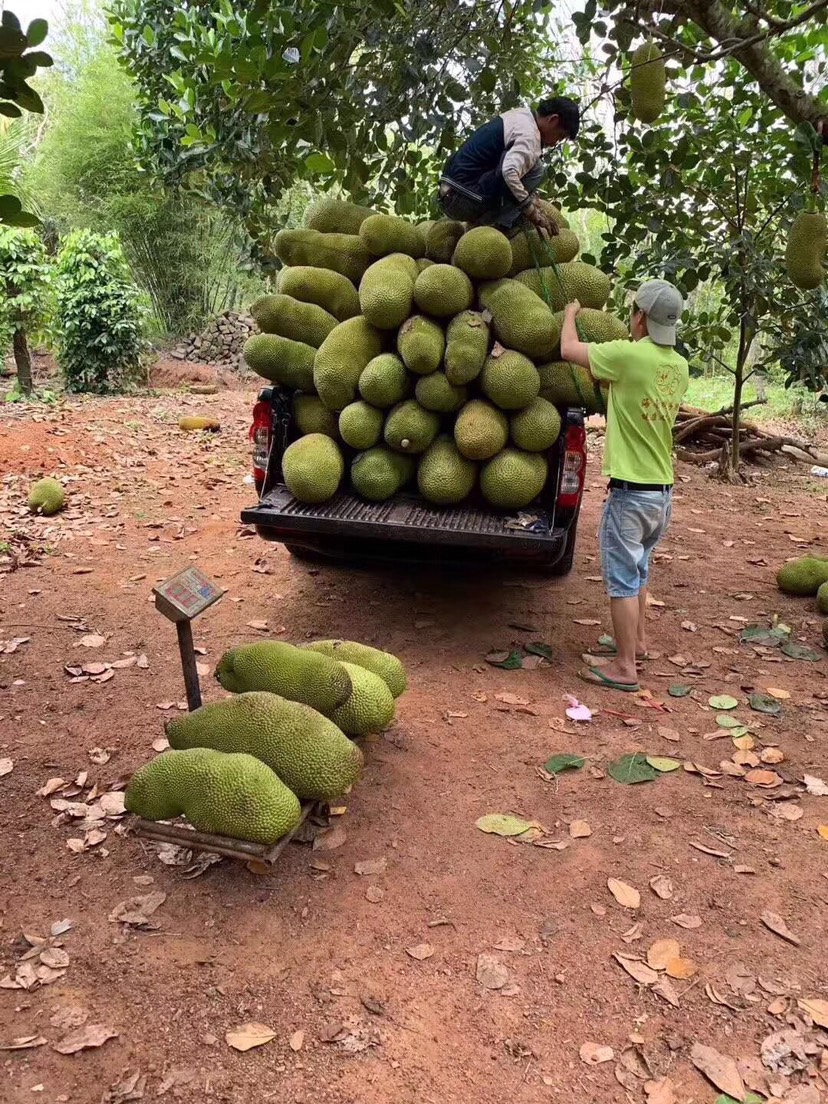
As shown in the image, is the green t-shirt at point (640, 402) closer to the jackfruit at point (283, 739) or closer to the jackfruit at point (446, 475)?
the jackfruit at point (446, 475)

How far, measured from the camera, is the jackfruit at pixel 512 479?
385 cm

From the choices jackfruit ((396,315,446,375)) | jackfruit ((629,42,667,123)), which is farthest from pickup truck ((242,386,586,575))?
jackfruit ((629,42,667,123))

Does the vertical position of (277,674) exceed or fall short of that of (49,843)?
it exceeds it

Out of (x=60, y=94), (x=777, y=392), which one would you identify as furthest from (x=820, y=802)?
(x=60, y=94)

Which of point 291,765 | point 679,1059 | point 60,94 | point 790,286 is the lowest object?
point 679,1059

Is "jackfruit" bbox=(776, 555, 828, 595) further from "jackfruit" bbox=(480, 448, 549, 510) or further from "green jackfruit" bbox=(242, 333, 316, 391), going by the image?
"green jackfruit" bbox=(242, 333, 316, 391)

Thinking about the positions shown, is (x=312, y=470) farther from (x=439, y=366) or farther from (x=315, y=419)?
(x=439, y=366)

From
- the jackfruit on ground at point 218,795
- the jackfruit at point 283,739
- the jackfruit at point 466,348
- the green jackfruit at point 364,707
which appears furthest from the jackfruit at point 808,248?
the jackfruit on ground at point 218,795

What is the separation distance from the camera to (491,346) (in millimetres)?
3998

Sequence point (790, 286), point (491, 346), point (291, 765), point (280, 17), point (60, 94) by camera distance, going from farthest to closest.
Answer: point (60, 94)
point (790, 286)
point (491, 346)
point (280, 17)
point (291, 765)

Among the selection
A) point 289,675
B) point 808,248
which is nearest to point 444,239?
point 808,248

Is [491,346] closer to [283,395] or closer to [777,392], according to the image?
[283,395]

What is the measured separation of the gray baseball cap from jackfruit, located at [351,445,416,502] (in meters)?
1.32

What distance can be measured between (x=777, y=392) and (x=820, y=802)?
47.2 ft
